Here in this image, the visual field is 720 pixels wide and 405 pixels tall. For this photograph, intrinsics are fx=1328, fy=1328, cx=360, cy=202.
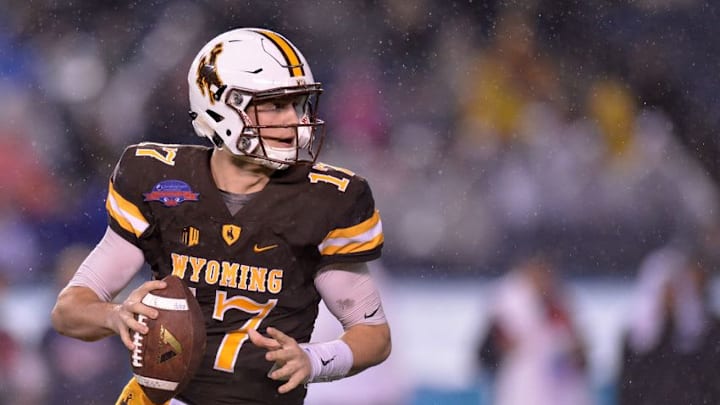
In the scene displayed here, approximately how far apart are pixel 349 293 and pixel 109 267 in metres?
0.51

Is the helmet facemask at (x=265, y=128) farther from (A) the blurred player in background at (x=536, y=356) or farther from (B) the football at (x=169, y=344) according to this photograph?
(A) the blurred player in background at (x=536, y=356)

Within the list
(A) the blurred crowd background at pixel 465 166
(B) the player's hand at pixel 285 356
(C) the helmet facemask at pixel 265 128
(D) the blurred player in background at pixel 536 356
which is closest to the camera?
(B) the player's hand at pixel 285 356

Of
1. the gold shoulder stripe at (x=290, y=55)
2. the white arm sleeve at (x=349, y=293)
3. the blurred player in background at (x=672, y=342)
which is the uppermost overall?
the gold shoulder stripe at (x=290, y=55)

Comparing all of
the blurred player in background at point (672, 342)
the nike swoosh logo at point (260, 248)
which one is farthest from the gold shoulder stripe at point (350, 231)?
the blurred player in background at point (672, 342)

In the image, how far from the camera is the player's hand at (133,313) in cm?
250

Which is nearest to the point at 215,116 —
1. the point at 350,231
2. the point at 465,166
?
the point at 350,231

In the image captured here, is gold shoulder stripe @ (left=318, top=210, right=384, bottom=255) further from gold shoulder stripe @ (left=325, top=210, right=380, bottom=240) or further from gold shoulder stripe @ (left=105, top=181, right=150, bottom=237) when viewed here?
gold shoulder stripe @ (left=105, top=181, right=150, bottom=237)

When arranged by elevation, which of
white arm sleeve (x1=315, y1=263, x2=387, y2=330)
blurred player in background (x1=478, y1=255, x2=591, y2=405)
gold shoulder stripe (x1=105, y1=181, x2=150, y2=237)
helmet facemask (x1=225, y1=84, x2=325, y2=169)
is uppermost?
helmet facemask (x1=225, y1=84, x2=325, y2=169)

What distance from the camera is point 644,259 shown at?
5203mm

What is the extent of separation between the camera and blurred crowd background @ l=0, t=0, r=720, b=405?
502cm

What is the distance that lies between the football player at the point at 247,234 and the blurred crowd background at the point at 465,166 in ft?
7.26

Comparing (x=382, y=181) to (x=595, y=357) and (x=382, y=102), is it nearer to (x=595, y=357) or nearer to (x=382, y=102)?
(x=382, y=102)

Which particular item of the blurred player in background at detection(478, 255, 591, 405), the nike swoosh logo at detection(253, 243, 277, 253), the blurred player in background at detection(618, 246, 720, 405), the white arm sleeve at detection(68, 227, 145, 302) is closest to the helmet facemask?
the nike swoosh logo at detection(253, 243, 277, 253)

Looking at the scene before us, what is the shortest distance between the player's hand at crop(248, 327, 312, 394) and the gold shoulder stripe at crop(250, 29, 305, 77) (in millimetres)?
580
